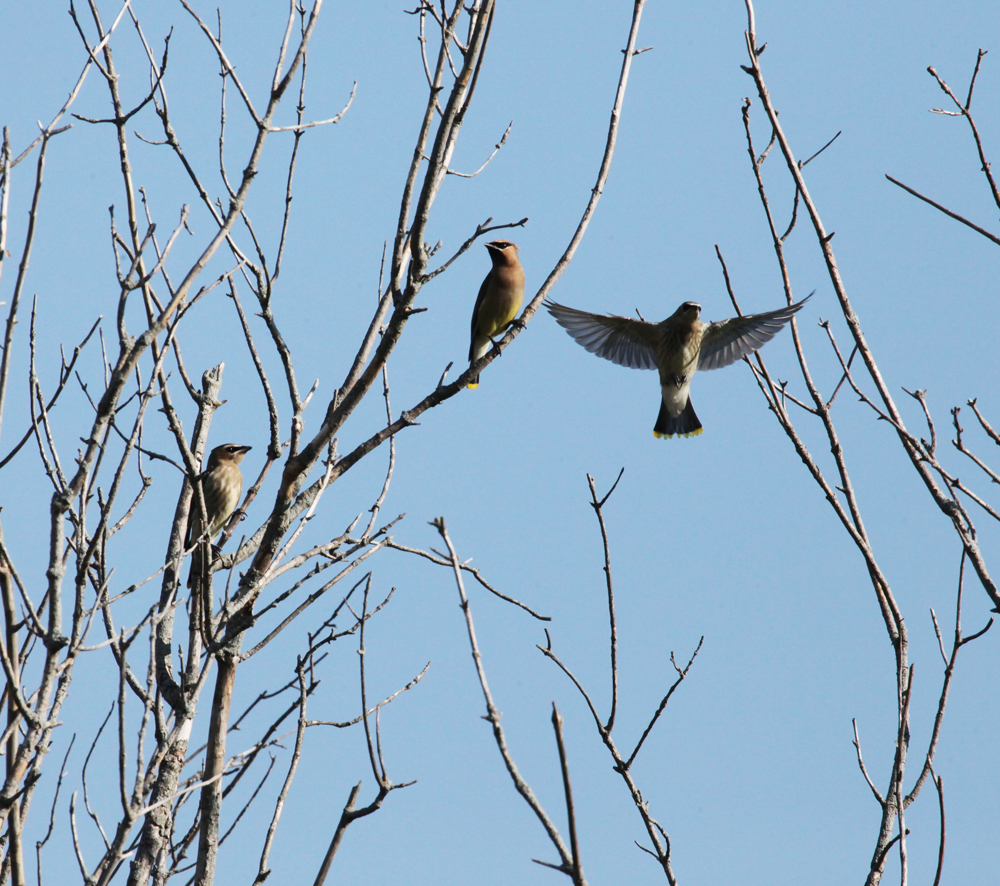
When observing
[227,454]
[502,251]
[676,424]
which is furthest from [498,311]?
[227,454]

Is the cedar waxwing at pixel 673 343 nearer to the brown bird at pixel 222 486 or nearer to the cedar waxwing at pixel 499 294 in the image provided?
the cedar waxwing at pixel 499 294

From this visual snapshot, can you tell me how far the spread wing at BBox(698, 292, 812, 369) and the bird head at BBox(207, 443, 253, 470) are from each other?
358 cm

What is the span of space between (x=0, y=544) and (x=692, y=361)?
5939 mm

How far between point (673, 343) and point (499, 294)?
52.3 inches

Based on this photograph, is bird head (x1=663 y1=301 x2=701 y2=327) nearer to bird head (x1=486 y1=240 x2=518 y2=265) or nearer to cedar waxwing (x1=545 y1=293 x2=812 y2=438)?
cedar waxwing (x1=545 y1=293 x2=812 y2=438)

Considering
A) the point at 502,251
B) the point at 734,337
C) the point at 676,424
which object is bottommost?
the point at 676,424

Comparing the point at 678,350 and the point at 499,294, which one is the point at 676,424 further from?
the point at 499,294

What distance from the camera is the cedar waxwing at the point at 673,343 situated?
26.2 ft

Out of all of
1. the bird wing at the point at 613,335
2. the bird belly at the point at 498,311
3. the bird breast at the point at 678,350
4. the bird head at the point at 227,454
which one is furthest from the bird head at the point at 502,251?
the bird head at the point at 227,454

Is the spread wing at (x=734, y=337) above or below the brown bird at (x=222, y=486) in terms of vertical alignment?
above

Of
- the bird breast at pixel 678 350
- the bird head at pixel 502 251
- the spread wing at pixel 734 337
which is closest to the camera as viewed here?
the spread wing at pixel 734 337

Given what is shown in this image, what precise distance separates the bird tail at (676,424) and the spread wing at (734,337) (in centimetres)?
41

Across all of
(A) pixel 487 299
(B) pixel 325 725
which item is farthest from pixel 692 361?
(B) pixel 325 725

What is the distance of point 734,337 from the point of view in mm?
8078
